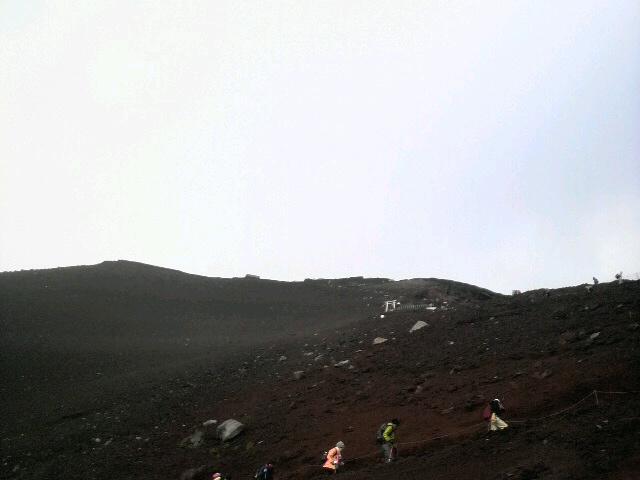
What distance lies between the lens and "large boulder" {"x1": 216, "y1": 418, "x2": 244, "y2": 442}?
52.9 feet

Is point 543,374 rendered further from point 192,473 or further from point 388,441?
point 192,473

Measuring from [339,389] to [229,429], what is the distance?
382 centimetres

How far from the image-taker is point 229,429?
16344 millimetres

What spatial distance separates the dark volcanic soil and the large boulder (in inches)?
9.7

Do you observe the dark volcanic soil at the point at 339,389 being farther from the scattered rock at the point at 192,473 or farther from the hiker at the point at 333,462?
the scattered rock at the point at 192,473

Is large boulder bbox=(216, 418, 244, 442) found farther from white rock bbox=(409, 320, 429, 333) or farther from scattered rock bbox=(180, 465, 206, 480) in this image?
white rock bbox=(409, 320, 429, 333)

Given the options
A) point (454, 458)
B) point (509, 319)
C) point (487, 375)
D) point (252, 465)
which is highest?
point (509, 319)

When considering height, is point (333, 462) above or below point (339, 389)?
below

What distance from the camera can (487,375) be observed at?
1470 cm

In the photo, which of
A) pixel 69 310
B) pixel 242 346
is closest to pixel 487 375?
pixel 242 346

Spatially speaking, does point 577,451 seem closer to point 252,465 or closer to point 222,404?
point 252,465

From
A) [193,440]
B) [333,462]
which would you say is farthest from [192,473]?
[333,462]

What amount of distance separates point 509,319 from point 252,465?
10484 mm

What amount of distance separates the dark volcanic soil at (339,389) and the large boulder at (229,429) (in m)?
0.25
